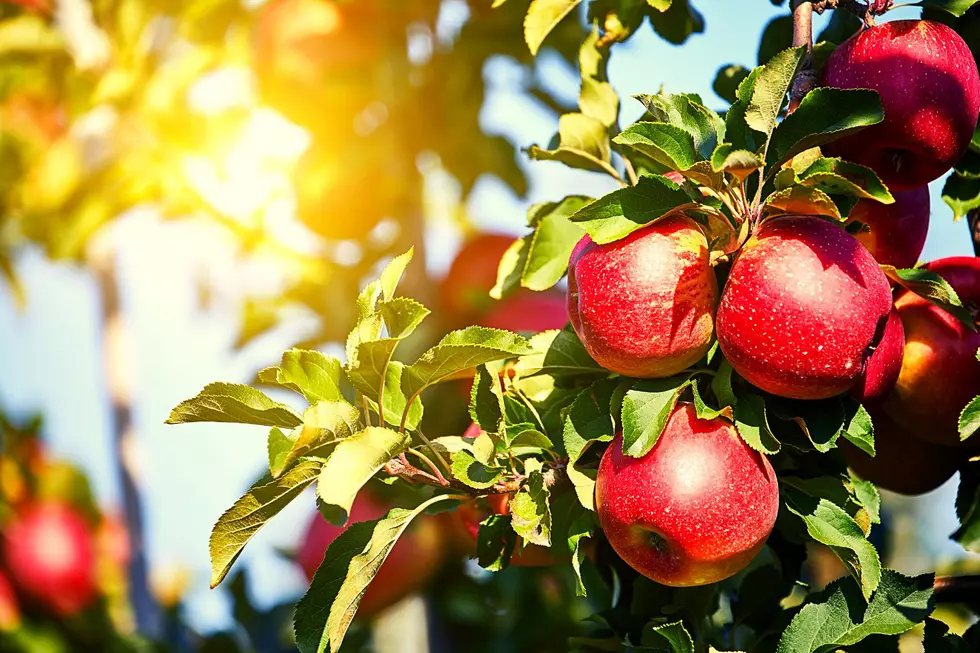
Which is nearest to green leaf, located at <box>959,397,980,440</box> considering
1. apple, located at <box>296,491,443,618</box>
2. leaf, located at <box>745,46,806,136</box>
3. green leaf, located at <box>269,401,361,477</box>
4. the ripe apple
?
leaf, located at <box>745,46,806,136</box>

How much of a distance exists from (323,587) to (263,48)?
1659 mm

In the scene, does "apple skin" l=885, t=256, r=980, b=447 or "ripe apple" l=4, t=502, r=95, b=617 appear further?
"ripe apple" l=4, t=502, r=95, b=617

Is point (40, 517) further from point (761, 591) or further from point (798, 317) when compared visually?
point (798, 317)

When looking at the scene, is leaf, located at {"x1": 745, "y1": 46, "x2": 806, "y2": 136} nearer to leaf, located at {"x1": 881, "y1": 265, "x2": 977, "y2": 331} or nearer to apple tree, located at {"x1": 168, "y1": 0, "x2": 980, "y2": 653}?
apple tree, located at {"x1": 168, "y1": 0, "x2": 980, "y2": 653}

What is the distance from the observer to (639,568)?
920 millimetres

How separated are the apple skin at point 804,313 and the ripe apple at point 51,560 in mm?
2648

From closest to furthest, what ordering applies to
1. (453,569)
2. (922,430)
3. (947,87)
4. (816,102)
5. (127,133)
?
(816,102)
(947,87)
(922,430)
(453,569)
(127,133)

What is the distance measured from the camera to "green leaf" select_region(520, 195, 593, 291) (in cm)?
107

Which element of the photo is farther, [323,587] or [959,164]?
[959,164]

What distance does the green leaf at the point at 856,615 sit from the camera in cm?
90

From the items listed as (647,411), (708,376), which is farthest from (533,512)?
(708,376)

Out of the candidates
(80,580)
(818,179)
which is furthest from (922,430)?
(80,580)

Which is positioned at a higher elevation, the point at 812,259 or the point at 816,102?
the point at 816,102

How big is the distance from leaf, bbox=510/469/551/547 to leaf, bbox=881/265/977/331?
0.42 m
